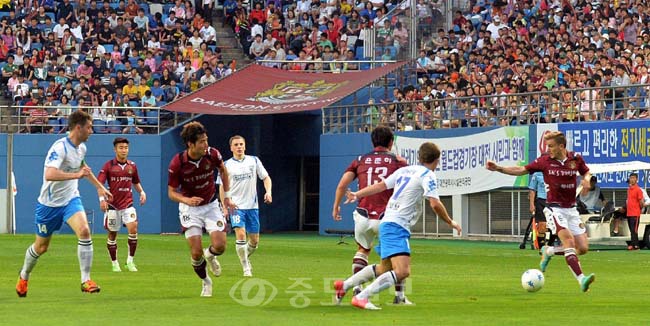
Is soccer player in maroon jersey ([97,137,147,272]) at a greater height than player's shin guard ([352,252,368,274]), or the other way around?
soccer player in maroon jersey ([97,137,147,272])

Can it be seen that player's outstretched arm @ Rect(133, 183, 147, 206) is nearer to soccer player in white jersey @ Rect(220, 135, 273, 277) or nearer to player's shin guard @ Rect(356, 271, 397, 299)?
soccer player in white jersey @ Rect(220, 135, 273, 277)

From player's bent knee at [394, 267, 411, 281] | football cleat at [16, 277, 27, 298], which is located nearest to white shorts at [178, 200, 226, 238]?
football cleat at [16, 277, 27, 298]

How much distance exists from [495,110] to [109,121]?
13.5 m

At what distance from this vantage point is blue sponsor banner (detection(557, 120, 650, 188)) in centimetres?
3394

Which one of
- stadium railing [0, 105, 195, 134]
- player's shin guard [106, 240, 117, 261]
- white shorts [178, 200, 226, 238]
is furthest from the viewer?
stadium railing [0, 105, 195, 134]

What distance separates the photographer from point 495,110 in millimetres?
39375

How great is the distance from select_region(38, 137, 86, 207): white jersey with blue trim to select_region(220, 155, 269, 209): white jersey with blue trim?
19.2 feet

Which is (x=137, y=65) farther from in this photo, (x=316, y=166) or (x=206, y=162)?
(x=206, y=162)

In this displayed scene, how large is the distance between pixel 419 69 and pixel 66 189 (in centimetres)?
2763

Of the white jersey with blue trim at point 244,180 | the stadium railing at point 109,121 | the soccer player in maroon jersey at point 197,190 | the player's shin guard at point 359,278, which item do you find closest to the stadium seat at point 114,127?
the stadium railing at point 109,121

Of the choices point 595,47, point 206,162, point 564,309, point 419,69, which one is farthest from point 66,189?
point 419,69

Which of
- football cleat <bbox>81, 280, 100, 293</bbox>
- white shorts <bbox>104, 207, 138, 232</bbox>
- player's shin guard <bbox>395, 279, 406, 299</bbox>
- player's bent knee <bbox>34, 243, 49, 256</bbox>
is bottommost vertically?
football cleat <bbox>81, 280, 100, 293</bbox>

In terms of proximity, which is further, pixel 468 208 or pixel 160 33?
pixel 160 33

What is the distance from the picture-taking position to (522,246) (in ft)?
111
